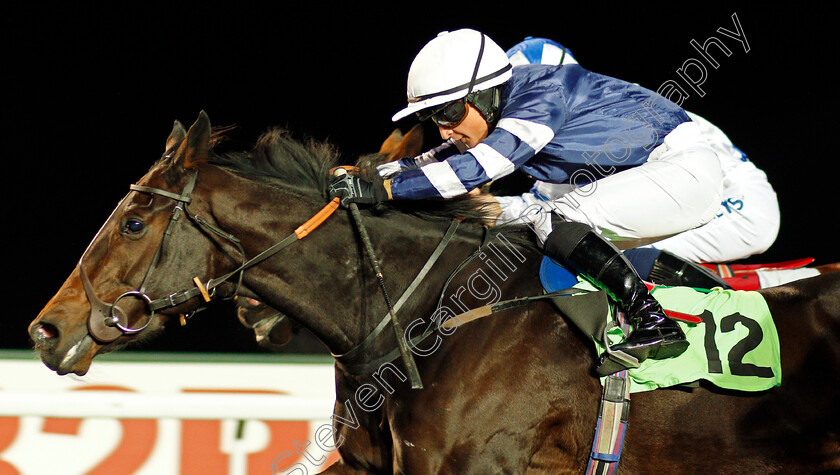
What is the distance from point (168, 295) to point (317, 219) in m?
0.46

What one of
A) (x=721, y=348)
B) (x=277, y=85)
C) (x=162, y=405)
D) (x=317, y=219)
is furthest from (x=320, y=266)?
(x=277, y=85)

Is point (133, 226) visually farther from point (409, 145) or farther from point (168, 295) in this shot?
point (409, 145)

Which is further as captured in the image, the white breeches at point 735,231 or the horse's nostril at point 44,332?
the white breeches at point 735,231

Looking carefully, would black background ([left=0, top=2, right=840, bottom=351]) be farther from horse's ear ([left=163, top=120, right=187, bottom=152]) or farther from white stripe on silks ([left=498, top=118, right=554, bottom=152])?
white stripe on silks ([left=498, top=118, right=554, bottom=152])

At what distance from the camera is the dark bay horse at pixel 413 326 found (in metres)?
1.94

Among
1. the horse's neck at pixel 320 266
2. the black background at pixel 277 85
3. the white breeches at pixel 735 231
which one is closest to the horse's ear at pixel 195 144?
the horse's neck at pixel 320 266

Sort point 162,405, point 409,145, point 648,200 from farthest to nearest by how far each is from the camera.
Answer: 1. point 162,405
2. point 409,145
3. point 648,200

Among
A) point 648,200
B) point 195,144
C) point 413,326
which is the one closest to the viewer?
point 195,144

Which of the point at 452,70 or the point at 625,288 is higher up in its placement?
the point at 452,70

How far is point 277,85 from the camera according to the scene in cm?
440

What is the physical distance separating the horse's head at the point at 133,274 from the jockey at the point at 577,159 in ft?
A: 1.39

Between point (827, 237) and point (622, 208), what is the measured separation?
3.36 meters

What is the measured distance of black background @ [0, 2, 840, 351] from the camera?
13.1 feet

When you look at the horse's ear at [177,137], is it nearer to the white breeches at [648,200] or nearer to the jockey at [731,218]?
the white breeches at [648,200]
